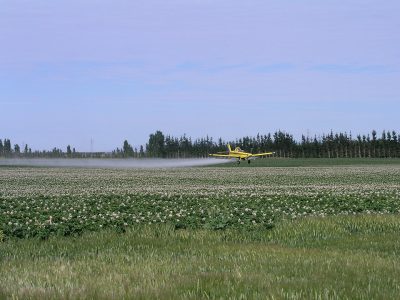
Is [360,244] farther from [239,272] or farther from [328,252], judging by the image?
[239,272]

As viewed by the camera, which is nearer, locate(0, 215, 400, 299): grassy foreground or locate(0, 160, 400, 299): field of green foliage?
locate(0, 215, 400, 299): grassy foreground

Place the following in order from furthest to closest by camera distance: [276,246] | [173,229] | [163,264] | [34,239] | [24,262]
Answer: [173,229] → [34,239] → [276,246] → [24,262] → [163,264]

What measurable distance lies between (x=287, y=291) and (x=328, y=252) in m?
4.48

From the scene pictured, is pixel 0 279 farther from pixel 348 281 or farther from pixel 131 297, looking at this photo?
pixel 348 281

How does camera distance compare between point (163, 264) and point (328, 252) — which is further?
point (328, 252)

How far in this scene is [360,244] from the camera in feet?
43.9

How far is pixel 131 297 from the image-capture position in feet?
24.5

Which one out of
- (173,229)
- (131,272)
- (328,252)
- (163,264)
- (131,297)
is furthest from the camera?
(173,229)

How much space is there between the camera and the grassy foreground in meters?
7.82

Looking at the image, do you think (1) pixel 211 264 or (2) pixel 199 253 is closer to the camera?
(1) pixel 211 264

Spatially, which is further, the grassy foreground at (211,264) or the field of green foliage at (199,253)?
the field of green foliage at (199,253)

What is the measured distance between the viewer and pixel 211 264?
10.3 metres

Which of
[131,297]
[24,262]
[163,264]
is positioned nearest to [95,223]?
[24,262]

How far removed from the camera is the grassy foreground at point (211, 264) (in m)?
7.82
